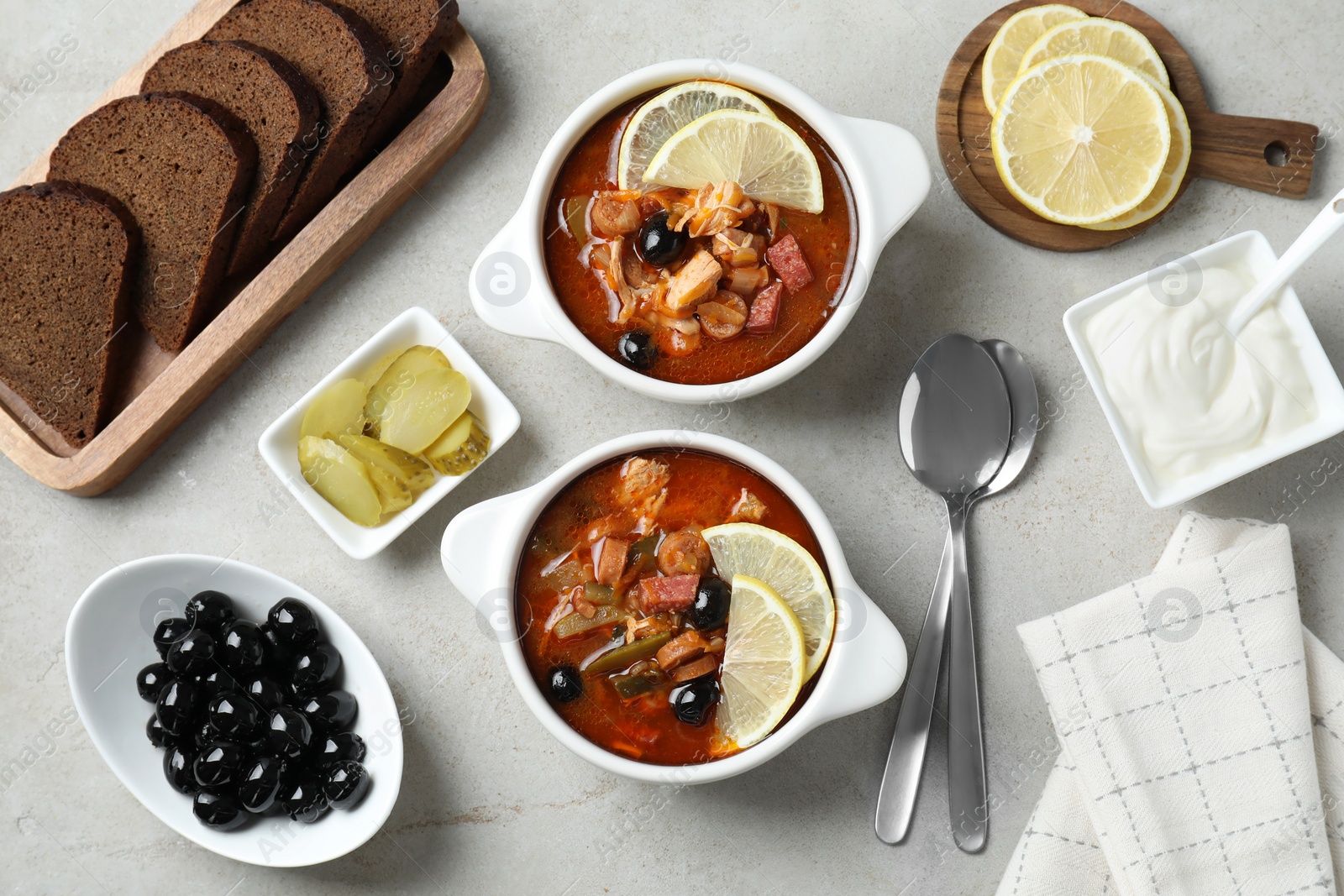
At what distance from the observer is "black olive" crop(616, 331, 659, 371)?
203cm

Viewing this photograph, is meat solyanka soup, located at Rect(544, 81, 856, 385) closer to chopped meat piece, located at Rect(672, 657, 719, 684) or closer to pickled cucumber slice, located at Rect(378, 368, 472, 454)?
pickled cucumber slice, located at Rect(378, 368, 472, 454)

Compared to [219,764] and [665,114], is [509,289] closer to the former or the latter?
[665,114]

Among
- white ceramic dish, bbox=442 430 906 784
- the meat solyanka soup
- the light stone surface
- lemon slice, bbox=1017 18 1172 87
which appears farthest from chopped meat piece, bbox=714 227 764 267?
lemon slice, bbox=1017 18 1172 87

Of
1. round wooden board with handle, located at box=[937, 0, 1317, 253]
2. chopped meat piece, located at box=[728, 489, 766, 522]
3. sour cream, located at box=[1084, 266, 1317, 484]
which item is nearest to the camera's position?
chopped meat piece, located at box=[728, 489, 766, 522]

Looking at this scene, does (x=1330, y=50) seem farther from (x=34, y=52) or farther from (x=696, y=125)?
(x=34, y=52)

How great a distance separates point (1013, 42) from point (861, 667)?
1559mm

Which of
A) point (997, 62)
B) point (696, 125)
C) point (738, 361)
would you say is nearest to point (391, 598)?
point (738, 361)

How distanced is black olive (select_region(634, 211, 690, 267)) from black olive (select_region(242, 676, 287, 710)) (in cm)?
134

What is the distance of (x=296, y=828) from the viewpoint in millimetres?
2242

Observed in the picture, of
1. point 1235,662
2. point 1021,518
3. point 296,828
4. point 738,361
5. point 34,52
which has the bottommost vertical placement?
point 1235,662

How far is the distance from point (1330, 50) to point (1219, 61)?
284 mm

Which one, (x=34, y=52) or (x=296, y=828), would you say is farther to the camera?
(x=34, y=52)

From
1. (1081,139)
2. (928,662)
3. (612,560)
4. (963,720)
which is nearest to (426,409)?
(612,560)

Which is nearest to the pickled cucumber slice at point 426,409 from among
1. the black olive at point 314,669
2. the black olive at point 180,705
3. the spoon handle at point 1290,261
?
the black olive at point 314,669
